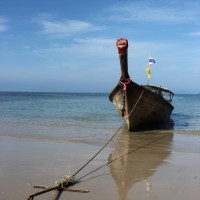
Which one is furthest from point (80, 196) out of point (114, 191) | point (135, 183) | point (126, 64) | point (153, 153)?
point (126, 64)

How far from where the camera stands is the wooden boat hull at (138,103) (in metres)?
12.3

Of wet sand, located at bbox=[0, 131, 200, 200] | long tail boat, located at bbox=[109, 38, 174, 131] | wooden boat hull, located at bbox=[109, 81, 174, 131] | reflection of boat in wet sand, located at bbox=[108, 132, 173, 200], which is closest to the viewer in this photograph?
wet sand, located at bbox=[0, 131, 200, 200]

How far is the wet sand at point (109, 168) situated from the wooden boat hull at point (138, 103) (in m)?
2.57

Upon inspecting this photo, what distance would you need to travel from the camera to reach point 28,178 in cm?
567

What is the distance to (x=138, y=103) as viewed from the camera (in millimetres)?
12656

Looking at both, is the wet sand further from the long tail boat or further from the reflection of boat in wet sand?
the long tail boat

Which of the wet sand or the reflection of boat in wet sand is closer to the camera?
the wet sand

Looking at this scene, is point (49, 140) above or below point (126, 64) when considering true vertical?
below

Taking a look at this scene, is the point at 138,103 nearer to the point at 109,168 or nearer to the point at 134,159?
the point at 134,159

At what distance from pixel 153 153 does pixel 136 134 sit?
395cm

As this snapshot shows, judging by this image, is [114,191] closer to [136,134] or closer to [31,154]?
[31,154]

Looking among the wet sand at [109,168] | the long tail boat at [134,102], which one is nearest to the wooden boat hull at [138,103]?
the long tail boat at [134,102]

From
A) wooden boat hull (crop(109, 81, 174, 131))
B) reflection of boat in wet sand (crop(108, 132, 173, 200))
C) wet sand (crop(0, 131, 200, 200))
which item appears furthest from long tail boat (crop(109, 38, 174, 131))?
wet sand (crop(0, 131, 200, 200))

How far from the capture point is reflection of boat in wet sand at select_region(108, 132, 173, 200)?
5670 mm
